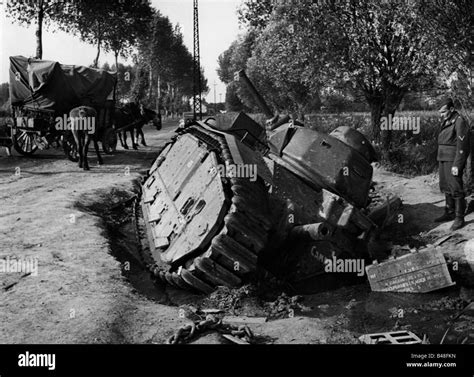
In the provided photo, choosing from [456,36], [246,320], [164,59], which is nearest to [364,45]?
[456,36]

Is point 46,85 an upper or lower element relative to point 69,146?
upper

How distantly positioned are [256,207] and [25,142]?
1260 cm

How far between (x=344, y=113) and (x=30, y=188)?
17.6m

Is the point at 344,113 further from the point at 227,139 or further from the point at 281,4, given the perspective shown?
the point at 227,139

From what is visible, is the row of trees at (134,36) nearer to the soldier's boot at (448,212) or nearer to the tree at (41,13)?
the tree at (41,13)

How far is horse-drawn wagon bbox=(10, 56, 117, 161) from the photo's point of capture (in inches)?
618

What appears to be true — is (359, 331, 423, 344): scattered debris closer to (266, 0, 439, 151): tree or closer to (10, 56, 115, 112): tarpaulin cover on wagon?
(266, 0, 439, 151): tree

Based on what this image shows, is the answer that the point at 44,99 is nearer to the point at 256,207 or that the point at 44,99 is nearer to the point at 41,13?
the point at 41,13

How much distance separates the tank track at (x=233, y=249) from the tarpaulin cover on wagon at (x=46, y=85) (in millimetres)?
11058

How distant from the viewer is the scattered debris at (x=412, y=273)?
21.8 feet

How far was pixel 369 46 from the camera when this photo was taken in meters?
14.9

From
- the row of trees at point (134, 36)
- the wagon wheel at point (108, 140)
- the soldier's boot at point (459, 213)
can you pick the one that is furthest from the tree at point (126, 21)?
the soldier's boot at point (459, 213)

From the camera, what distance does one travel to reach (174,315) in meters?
5.39
